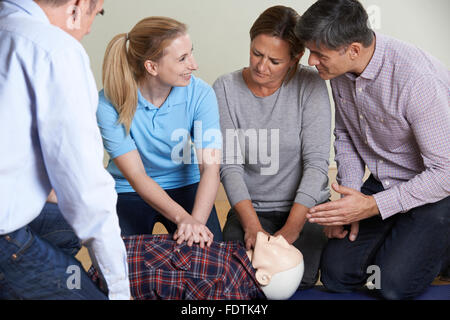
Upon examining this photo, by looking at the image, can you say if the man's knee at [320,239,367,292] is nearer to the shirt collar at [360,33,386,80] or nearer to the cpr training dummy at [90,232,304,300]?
the cpr training dummy at [90,232,304,300]

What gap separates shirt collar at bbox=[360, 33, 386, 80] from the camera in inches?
68.6

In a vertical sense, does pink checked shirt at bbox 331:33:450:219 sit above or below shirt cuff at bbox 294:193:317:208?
above

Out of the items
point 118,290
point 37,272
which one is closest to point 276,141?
point 118,290

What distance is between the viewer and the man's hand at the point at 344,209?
66.7 inches

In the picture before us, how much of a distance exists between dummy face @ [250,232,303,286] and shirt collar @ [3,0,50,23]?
903 millimetres

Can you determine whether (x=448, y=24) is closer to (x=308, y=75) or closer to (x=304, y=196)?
(x=308, y=75)

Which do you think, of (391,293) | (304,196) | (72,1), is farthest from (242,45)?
(72,1)

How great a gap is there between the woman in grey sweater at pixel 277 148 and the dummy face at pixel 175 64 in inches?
9.4

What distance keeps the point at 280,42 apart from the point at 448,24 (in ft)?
7.53

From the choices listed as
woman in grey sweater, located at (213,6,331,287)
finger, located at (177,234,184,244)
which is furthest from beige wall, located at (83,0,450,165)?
finger, located at (177,234,184,244)

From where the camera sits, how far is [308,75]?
199 cm

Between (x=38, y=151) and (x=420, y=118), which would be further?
(x=420, y=118)

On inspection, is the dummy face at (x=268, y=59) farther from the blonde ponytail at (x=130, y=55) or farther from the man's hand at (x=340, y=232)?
the man's hand at (x=340, y=232)

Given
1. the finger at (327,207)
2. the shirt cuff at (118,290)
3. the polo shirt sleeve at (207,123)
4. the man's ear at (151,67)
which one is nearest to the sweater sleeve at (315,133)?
the finger at (327,207)
